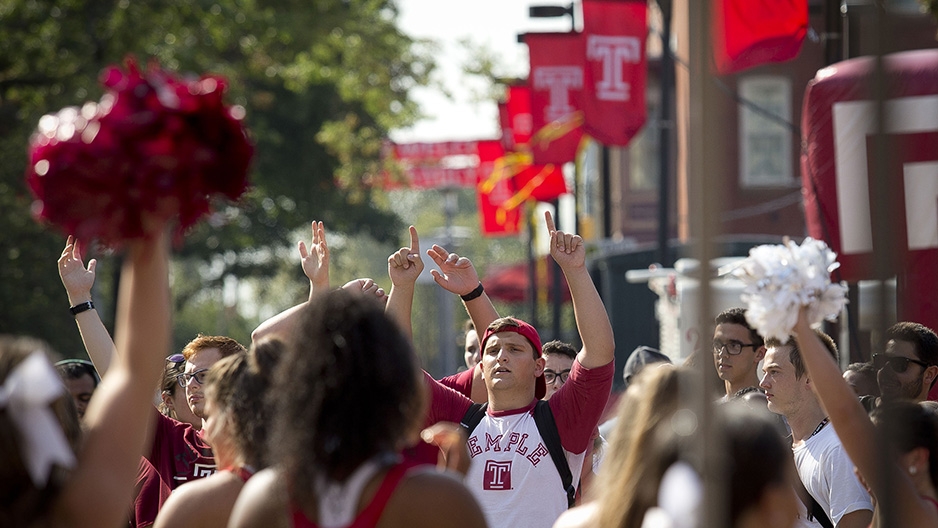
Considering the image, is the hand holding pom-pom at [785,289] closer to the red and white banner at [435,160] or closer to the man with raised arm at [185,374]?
the man with raised arm at [185,374]

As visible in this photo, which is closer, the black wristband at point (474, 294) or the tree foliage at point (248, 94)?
the black wristband at point (474, 294)

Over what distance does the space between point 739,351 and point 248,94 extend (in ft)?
63.0

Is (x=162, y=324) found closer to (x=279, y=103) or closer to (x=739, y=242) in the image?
(x=739, y=242)

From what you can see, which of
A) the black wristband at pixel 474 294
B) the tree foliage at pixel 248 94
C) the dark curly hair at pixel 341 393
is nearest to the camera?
the dark curly hair at pixel 341 393

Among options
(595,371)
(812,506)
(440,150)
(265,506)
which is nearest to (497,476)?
(595,371)

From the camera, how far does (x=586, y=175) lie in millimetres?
36875

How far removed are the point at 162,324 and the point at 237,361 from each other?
63 centimetres

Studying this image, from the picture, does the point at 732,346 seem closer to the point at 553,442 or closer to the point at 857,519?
the point at 553,442

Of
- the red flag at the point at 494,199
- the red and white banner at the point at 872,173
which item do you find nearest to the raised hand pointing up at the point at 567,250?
the red and white banner at the point at 872,173

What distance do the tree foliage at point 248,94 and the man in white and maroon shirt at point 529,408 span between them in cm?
929

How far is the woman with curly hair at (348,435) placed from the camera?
249 centimetres

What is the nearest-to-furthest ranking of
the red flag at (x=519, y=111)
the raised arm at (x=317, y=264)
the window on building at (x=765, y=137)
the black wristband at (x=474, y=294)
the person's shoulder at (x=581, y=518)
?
the person's shoulder at (x=581, y=518) < the raised arm at (x=317, y=264) < the black wristband at (x=474, y=294) < the red flag at (x=519, y=111) < the window on building at (x=765, y=137)

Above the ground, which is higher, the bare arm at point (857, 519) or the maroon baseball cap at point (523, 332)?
the maroon baseball cap at point (523, 332)

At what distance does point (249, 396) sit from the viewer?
3.07 meters
